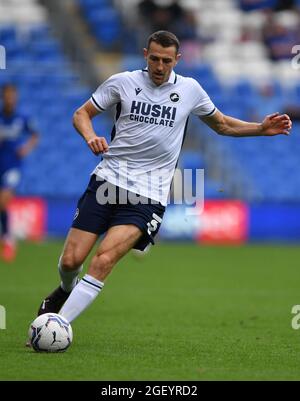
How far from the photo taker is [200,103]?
321 inches

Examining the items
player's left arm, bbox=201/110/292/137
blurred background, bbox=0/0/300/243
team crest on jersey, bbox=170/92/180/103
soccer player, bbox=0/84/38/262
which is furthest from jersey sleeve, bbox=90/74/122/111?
blurred background, bbox=0/0/300/243

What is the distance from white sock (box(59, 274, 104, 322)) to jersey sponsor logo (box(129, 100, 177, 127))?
4.25ft

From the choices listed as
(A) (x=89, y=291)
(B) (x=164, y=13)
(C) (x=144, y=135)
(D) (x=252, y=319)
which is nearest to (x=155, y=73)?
(C) (x=144, y=135)

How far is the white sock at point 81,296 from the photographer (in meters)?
7.49

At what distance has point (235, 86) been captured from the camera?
26422mm

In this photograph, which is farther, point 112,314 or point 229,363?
point 112,314

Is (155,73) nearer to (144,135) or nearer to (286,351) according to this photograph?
(144,135)

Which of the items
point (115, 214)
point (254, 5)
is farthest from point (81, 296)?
point (254, 5)

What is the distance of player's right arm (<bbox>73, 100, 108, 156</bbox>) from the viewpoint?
7.36 meters

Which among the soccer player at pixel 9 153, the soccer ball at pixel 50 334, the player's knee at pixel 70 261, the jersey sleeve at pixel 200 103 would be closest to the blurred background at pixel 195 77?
the soccer player at pixel 9 153

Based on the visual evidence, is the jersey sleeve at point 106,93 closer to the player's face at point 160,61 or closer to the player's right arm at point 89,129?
the player's right arm at point 89,129

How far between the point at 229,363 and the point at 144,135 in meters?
1.92

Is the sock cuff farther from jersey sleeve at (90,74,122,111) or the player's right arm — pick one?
jersey sleeve at (90,74,122,111)

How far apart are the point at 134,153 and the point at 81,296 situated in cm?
120
